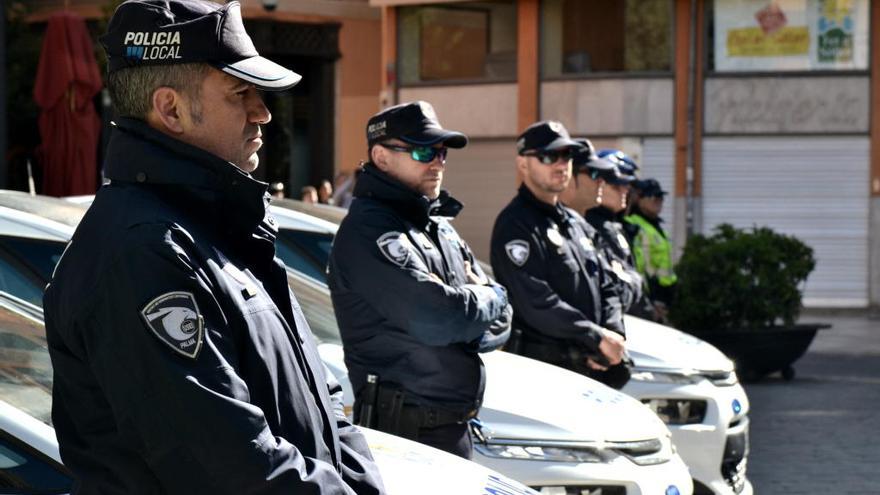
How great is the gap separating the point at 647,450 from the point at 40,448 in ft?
9.59

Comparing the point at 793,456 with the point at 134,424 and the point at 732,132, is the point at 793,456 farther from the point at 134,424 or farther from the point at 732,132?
the point at 732,132

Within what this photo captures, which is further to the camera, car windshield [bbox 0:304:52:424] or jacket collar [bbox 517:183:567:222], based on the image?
jacket collar [bbox 517:183:567:222]

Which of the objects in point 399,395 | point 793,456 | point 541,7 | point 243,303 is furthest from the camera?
point 541,7

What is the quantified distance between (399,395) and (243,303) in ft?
8.25

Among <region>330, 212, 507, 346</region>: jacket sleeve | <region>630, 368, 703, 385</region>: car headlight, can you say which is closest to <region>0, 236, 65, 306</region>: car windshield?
<region>330, 212, 507, 346</region>: jacket sleeve

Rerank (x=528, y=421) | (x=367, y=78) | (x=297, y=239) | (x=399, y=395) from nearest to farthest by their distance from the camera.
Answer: (x=399, y=395)
(x=528, y=421)
(x=297, y=239)
(x=367, y=78)

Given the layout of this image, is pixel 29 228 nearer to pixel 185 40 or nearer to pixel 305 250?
pixel 185 40

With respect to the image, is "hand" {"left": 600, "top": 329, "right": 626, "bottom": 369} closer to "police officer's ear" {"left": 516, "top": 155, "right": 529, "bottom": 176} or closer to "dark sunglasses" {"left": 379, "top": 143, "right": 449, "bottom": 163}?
"police officer's ear" {"left": 516, "top": 155, "right": 529, "bottom": 176}

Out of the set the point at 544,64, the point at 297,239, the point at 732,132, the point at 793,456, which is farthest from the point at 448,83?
the point at 297,239

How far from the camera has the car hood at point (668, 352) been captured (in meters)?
7.50

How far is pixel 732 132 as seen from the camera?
2475 centimetres

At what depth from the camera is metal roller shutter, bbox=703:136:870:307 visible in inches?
A: 956

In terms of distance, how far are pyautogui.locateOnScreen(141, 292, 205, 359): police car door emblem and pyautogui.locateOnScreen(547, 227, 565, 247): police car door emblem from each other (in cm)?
451

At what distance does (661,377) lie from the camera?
7.43m
